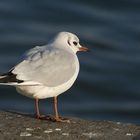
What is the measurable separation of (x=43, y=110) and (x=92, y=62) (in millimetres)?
1561

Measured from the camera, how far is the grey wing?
6.62 meters

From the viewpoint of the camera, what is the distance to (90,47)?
1115 cm

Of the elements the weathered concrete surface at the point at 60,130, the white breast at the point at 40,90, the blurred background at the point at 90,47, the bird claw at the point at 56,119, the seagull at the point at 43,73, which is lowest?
the weathered concrete surface at the point at 60,130

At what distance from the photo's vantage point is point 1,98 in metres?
9.97

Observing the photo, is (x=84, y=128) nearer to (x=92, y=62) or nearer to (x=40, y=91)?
(x=40, y=91)

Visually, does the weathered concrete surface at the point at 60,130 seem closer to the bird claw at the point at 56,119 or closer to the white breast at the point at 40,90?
the bird claw at the point at 56,119

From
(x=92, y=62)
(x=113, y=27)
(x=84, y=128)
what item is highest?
(x=113, y=27)

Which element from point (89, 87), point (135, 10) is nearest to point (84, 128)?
point (89, 87)

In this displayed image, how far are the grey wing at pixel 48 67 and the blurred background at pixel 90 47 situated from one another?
2361 mm

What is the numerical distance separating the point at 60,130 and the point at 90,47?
470 cm

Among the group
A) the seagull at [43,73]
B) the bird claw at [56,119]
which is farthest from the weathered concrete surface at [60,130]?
the seagull at [43,73]

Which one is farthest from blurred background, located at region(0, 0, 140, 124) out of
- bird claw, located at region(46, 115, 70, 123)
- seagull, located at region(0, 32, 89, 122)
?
seagull, located at region(0, 32, 89, 122)

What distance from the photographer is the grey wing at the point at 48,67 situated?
662cm

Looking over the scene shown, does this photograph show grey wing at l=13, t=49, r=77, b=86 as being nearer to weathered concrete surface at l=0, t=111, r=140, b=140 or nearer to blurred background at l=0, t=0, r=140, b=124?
weathered concrete surface at l=0, t=111, r=140, b=140
